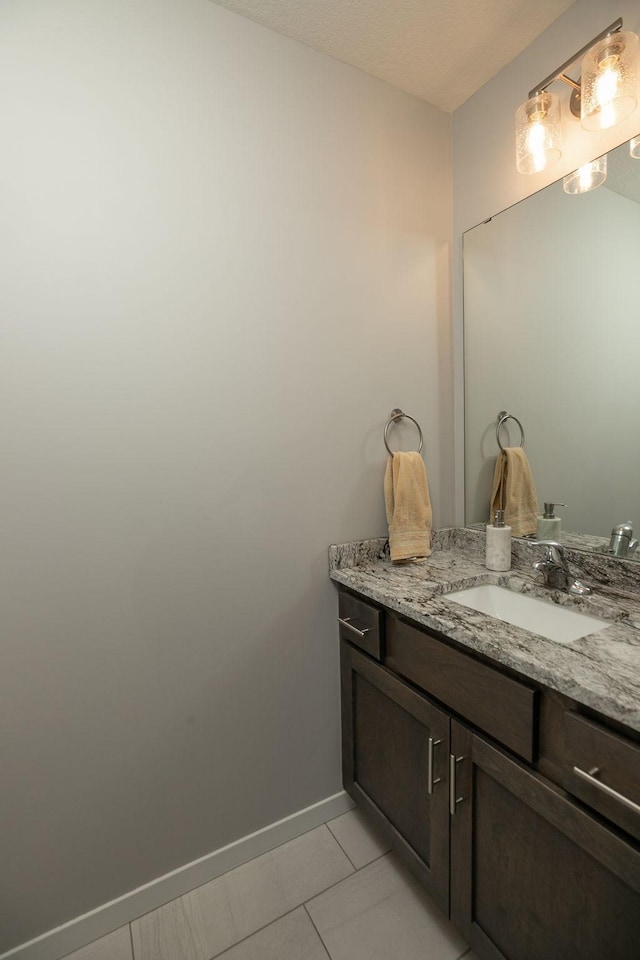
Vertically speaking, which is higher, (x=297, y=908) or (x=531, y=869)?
(x=531, y=869)

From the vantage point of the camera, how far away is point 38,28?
1.02 m

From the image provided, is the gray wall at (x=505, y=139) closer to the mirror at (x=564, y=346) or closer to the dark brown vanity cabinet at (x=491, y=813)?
the mirror at (x=564, y=346)

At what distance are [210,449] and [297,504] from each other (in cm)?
33

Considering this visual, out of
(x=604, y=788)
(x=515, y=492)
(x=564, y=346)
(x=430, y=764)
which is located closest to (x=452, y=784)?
(x=430, y=764)

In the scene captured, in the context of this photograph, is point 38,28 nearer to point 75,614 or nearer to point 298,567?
point 75,614

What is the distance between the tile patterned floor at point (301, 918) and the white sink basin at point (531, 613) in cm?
83

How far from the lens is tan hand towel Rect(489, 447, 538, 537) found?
4.71 ft

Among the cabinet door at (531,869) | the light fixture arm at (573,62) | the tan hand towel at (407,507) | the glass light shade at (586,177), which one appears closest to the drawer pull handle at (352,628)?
the tan hand towel at (407,507)

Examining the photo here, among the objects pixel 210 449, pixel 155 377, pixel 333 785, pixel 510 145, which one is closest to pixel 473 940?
pixel 333 785

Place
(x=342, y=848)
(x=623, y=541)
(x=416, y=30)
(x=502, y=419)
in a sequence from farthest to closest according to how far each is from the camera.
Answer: (x=502, y=419) < (x=342, y=848) < (x=416, y=30) < (x=623, y=541)

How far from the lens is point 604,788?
70 centimetres

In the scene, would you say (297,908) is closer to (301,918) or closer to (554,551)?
(301,918)

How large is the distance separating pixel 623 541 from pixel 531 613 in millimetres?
313

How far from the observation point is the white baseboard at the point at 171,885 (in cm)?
111
